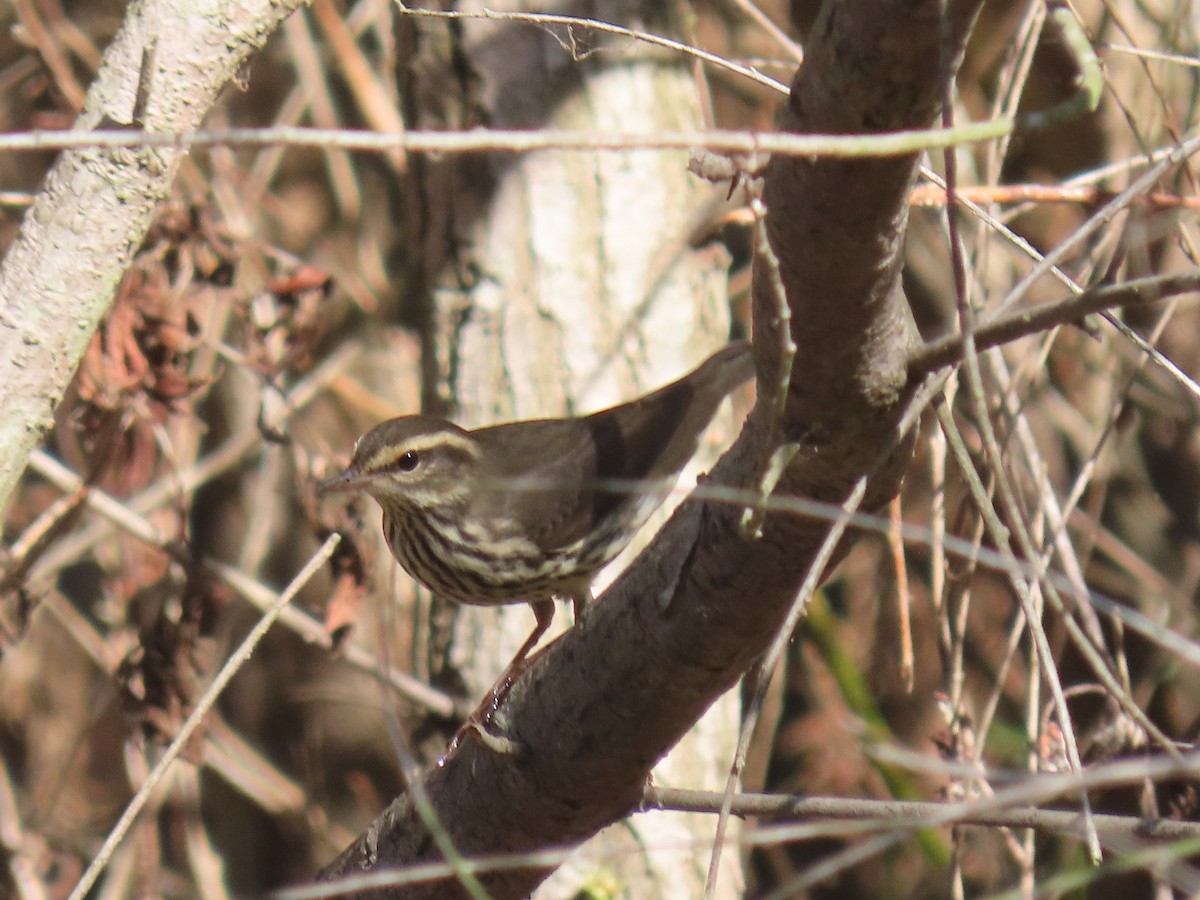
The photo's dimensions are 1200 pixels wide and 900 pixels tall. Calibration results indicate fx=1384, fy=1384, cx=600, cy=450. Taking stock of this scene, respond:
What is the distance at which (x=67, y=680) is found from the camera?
6.21 metres

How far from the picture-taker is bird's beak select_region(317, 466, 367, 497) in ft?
12.0

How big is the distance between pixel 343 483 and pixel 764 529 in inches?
73.5

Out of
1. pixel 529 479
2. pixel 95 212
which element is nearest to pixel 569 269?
pixel 529 479

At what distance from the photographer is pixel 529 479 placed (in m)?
3.77

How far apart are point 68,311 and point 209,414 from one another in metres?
3.40

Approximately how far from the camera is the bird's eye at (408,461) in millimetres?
3844

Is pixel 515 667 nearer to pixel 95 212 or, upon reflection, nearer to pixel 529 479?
pixel 529 479

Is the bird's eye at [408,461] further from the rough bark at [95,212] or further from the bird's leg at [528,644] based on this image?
the rough bark at [95,212]

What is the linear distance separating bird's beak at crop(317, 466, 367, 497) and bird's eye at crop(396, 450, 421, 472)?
13cm

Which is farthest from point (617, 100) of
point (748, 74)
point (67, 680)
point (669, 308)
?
point (67, 680)

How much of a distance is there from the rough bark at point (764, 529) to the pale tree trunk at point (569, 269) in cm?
136

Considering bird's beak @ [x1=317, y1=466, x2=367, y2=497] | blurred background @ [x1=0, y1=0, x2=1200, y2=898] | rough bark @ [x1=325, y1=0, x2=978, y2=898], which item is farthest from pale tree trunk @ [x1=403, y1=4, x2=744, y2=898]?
rough bark @ [x1=325, y1=0, x2=978, y2=898]

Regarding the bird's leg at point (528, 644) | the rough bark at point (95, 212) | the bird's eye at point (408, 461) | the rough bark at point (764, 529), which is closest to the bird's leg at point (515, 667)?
the bird's leg at point (528, 644)

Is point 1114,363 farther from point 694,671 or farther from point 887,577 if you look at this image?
point 694,671
